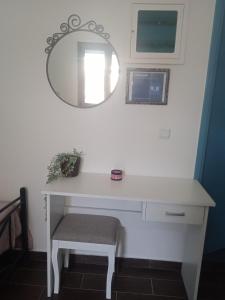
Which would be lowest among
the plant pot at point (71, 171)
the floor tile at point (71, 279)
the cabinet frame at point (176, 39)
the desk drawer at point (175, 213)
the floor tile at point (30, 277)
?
the floor tile at point (30, 277)

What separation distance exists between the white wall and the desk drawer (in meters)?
0.42

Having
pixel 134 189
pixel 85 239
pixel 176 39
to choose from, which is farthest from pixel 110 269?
pixel 176 39

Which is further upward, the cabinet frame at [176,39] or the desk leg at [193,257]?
the cabinet frame at [176,39]

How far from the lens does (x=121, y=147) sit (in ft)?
6.04

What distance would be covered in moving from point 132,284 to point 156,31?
1890 mm

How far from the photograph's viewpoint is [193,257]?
164 centimetres

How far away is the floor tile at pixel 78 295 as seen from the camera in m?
1.69

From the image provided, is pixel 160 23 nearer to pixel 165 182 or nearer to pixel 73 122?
pixel 73 122

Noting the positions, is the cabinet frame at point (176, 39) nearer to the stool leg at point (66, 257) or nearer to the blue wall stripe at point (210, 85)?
the blue wall stripe at point (210, 85)

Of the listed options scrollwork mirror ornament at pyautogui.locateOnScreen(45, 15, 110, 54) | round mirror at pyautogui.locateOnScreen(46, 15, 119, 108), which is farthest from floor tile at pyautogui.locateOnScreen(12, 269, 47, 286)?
scrollwork mirror ornament at pyautogui.locateOnScreen(45, 15, 110, 54)

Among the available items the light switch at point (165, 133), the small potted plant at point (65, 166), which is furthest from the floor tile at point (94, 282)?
the light switch at point (165, 133)

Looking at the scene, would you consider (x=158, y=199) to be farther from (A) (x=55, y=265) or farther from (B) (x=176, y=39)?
(B) (x=176, y=39)

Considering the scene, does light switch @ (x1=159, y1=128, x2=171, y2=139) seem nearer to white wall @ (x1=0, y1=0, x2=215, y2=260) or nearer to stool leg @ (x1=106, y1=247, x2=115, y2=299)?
white wall @ (x1=0, y1=0, x2=215, y2=260)

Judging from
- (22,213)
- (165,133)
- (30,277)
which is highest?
(165,133)
